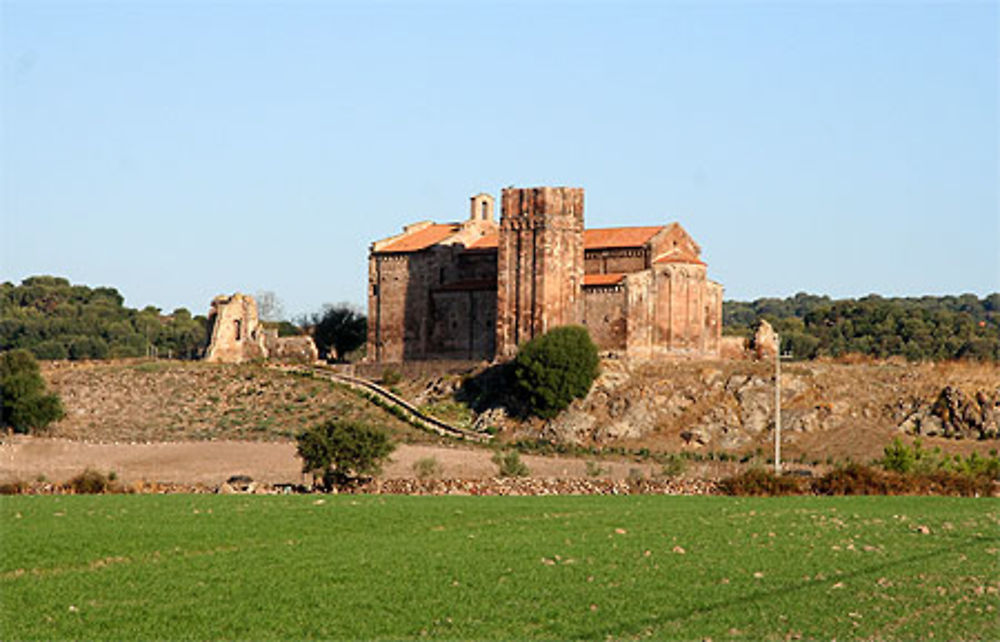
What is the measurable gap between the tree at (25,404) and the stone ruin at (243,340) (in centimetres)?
1665

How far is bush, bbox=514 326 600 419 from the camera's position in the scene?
7194cm

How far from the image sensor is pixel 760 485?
153 feet

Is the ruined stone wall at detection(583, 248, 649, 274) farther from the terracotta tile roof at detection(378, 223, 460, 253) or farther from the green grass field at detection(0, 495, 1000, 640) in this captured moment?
the green grass field at detection(0, 495, 1000, 640)

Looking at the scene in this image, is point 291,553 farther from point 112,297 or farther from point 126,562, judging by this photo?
point 112,297

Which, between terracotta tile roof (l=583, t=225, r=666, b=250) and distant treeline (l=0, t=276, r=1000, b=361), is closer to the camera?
terracotta tile roof (l=583, t=225, r=666, b=250)

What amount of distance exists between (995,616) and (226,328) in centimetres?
7386

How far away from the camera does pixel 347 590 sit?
23.1 meters

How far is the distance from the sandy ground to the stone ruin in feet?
73.8

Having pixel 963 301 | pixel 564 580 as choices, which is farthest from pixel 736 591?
pixel 963 301

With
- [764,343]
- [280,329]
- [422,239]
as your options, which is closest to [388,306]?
[422,239]

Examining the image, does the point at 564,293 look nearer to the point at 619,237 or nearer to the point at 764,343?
the point at 619,237

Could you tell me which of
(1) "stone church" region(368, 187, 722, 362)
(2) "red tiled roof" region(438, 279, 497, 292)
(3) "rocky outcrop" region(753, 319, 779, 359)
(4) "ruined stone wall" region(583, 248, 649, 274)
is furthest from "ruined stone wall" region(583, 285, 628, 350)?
(3) "rocky outcrop" region(753, 319, 779, 359)

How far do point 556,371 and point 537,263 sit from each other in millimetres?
6664

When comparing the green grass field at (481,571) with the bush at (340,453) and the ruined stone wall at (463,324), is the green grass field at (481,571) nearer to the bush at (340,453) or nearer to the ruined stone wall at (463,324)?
the bush at (340,453)
